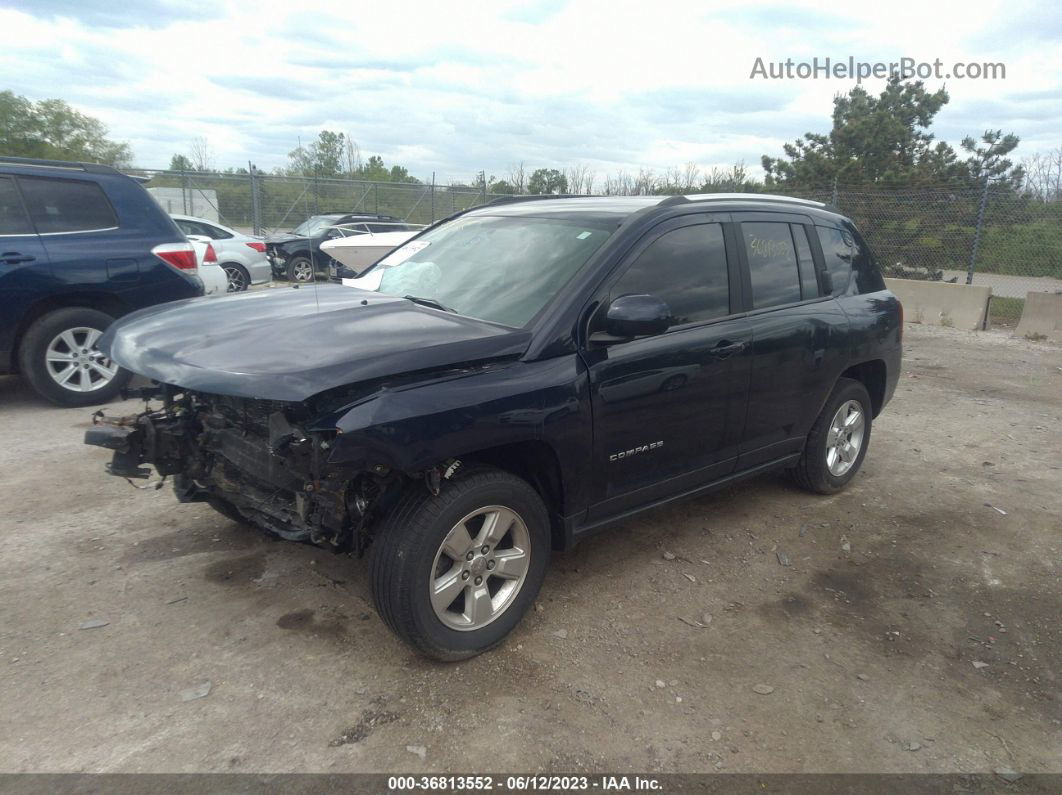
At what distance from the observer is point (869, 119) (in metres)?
18.2

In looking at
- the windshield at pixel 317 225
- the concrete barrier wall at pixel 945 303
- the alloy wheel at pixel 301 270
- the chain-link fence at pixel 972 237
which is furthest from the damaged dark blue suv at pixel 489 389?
the windshield at pixel 317 225

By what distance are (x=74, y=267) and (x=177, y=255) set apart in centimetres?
79

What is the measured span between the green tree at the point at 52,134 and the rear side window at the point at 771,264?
2367 centimetres

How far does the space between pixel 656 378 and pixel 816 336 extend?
144 centimetres

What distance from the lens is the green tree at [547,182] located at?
2688 centimetres

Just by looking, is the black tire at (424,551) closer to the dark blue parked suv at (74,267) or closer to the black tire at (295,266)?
the dark blue parked suv at (74,267)

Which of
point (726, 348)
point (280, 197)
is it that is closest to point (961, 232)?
point (726, 348)

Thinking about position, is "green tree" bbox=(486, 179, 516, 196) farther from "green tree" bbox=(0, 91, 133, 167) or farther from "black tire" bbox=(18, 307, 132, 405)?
"black tire" bbox=(18, 307, 132, 405)

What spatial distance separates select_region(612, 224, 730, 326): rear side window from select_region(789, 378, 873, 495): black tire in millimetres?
1303

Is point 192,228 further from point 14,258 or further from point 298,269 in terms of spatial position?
point 14,258

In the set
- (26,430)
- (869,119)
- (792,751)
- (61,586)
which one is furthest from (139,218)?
(869,119)

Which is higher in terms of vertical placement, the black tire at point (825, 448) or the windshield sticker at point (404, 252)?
the windshield sticker at point (404, 252)

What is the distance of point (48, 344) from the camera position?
6004 millimetres

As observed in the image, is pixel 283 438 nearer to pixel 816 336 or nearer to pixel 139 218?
pixel 816 336
